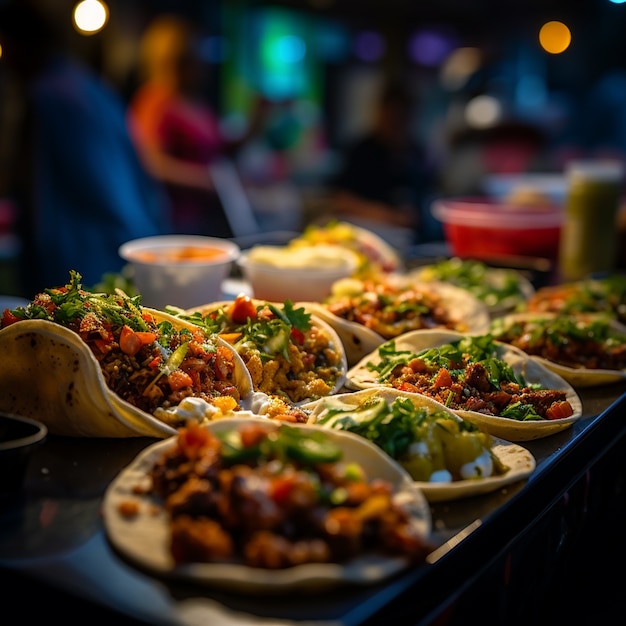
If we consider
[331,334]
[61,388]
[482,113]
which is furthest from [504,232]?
[482,113]

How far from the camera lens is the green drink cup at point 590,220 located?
14.8 feet

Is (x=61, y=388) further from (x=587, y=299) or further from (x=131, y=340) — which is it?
(x=587, y=299)

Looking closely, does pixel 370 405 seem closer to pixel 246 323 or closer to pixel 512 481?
pixel 512 481

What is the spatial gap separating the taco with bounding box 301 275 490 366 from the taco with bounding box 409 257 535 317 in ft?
0.99

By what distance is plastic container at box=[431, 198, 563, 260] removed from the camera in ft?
16.1

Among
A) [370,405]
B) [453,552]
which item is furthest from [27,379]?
[453,552]

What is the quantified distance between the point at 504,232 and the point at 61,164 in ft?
9.33

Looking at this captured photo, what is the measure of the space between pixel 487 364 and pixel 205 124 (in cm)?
557

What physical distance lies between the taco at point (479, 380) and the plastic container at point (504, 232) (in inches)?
82.3

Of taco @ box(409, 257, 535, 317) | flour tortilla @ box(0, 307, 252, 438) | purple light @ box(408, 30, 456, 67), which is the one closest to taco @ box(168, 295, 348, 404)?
flour tortilla @ box(0, 307, 252, 438)

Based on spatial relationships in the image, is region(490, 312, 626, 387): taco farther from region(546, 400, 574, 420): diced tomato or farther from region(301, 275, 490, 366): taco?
region(546, 400, 574, 420): diced tomato

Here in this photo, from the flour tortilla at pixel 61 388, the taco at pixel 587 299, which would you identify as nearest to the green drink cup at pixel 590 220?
the taco at pixel 587 299

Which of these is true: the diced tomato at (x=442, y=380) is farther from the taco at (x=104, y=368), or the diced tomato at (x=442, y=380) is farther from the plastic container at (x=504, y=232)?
the plastic container at (x=504, y=232)

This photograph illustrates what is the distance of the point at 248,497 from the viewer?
1.53 m
